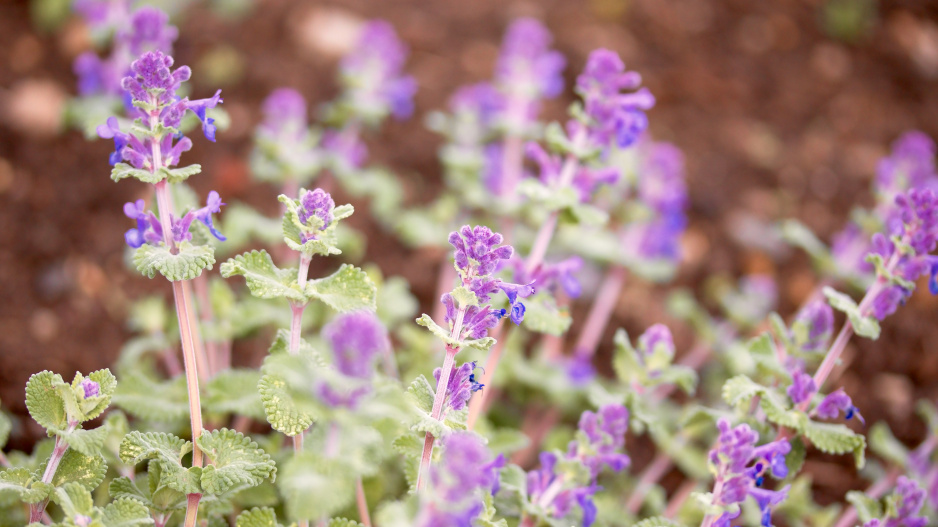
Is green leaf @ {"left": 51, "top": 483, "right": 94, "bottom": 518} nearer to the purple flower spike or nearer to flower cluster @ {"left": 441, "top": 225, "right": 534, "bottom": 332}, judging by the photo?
the purple flower spike

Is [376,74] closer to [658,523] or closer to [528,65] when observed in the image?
[528,65]

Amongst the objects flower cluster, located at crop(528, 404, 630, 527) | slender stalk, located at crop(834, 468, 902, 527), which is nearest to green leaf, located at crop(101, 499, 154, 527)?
flower cluster, located at crop(528, 404, 630, 527)

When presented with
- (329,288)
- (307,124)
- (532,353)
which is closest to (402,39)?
(307,124)

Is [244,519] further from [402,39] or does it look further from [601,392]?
[402,39]

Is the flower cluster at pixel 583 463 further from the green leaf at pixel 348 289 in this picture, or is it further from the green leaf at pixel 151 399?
the green leaf at pixel 151 399

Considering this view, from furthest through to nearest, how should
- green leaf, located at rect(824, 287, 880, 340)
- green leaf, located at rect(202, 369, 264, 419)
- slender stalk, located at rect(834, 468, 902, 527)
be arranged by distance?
slender stalk, located at rect(834, 468, 902, 527) < green leaf, located at rect(202, 369, 264, 419) < green leaf, located at rect(824, 287, 880, 340)

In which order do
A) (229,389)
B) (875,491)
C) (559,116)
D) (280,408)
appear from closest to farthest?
1. (280,408)
2. (229,389)
3. (875,491)
4. (559,116)

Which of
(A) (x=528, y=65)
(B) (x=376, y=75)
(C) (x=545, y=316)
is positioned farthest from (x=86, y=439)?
(A) (x=528, y=65)
